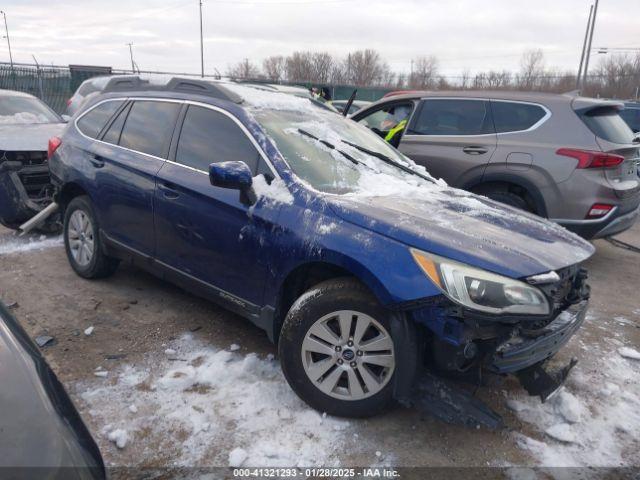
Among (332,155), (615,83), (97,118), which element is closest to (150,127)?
(97,118)

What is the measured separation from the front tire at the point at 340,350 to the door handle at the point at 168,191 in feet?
4.30

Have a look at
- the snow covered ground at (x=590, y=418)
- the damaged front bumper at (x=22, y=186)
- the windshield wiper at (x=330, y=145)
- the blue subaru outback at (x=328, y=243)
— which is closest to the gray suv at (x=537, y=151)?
the blue subaru outback at (x=328, y=243)

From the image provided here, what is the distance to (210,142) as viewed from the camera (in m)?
3.50

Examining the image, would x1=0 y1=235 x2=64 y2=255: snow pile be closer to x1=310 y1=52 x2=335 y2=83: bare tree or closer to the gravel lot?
→ the gravel lot

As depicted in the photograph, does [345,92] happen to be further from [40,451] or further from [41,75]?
[40,451]

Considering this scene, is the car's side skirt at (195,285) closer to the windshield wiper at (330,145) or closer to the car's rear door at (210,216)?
the car's rear door at (210,216)

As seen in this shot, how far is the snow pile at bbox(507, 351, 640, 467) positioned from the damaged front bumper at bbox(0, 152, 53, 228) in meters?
5.22

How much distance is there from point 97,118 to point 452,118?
3877mm

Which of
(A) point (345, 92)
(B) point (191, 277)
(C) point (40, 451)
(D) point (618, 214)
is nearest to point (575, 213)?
(D) point (618, 214)

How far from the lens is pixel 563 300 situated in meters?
2.81

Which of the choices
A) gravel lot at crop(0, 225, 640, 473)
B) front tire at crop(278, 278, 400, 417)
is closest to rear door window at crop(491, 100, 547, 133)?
gravel lot at crop(0, 225, 640, 473)

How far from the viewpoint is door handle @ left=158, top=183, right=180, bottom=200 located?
3529 millimetres

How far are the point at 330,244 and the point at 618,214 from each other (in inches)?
153

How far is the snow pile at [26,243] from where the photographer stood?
5.52 metres
